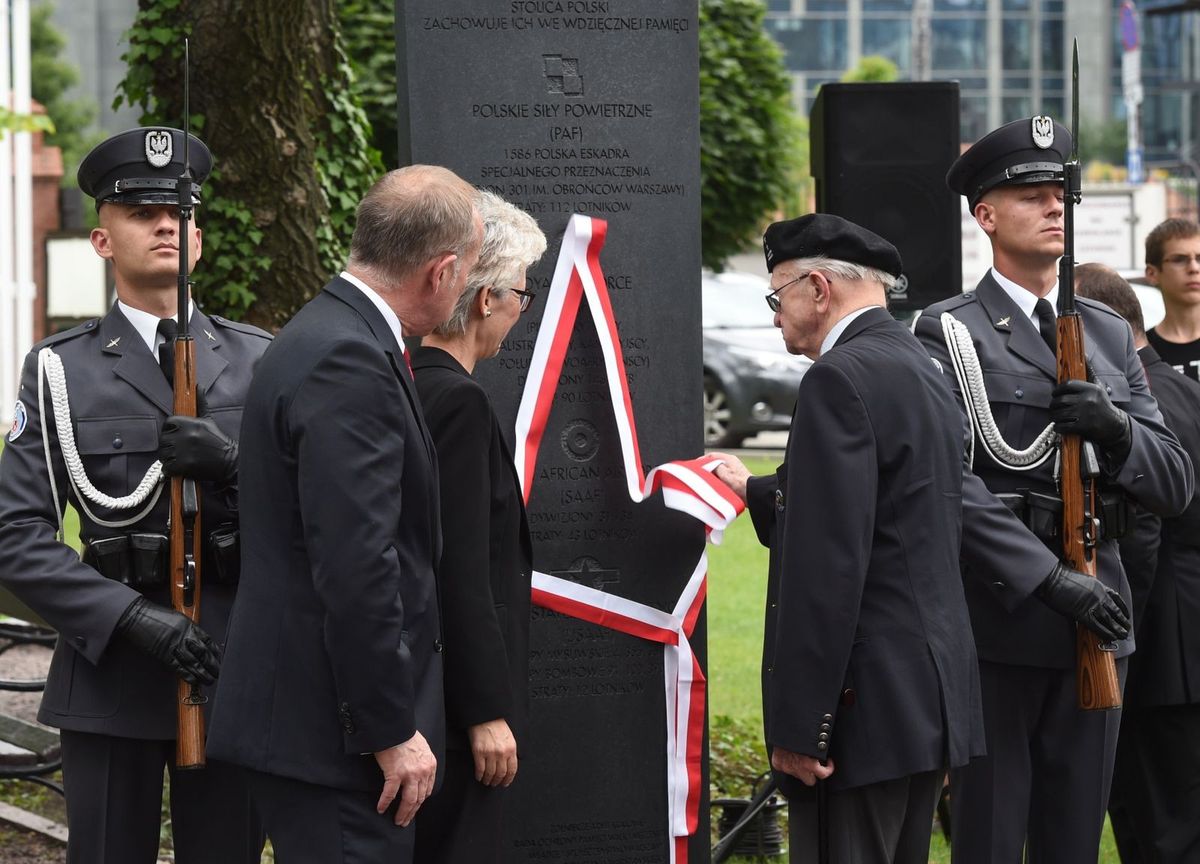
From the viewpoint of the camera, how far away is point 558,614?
4.91m

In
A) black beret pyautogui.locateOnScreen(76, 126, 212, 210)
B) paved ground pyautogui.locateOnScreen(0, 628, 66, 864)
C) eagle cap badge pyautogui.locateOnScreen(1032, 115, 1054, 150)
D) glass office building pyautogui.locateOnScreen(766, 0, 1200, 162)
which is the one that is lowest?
paved ground pyautogui.locateOnScreen(0, 628, 66, 864)

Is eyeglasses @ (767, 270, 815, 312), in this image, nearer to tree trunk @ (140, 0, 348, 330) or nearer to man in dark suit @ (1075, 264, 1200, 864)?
man in dark suit @ (1075, 264, 1200, 864)

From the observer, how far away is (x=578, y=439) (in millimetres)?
4902

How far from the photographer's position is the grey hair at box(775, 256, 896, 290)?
3906 millimetres

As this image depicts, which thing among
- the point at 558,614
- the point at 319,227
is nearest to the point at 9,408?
the point at 319,227

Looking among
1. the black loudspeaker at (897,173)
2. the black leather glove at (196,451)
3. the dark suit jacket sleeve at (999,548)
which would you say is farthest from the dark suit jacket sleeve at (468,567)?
the black loudspeaker at (897,173)

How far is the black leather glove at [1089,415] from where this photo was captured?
168 inches

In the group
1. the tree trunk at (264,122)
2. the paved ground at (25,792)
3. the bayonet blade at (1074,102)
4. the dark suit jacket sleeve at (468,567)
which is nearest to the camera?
the dark suit jacket sleeve at (468,567)

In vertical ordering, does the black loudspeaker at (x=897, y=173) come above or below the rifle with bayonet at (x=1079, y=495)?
above

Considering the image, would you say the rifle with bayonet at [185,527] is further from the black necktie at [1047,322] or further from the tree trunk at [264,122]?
the tree trunk at [264,122]

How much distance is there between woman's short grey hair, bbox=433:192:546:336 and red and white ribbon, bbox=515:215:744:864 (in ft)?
2.32

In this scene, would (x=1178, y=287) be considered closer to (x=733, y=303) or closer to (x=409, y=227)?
(x=409, y=227)

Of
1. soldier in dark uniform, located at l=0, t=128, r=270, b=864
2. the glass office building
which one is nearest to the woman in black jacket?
soldier in dark uniform, located at l=0, t=128, r=270, b=864

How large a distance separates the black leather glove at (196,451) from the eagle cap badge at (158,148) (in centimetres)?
72
